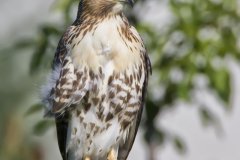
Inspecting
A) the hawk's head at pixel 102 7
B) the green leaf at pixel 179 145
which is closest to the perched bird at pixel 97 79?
the hawk's head at pixel 102 7

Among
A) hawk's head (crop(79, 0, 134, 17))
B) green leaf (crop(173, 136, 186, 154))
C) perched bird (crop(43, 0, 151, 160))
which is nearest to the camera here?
perched bird (crop(43, 0, 151, 160))

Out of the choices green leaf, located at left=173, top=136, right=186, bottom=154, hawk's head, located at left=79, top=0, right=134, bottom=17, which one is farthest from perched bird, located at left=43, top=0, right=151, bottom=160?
green leaf, located at left=173, top=136, right=186, bottom=154

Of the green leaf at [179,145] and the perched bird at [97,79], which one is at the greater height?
the perched bird at [97,79]

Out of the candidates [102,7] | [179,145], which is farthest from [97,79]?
[179,145]

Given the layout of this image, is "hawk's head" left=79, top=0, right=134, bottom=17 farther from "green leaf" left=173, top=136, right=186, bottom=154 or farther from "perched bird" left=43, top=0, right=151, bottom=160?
"green leaf" left=173, top=136, right=186, bottom=154

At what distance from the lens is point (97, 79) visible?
26.0 feet

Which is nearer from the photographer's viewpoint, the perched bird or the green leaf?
the perched bird

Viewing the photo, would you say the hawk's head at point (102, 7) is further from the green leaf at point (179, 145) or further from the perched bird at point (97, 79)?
the green leaf at point (179, 145)

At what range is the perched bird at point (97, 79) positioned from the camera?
793 cm

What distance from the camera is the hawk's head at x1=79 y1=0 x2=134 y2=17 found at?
8.05 metres

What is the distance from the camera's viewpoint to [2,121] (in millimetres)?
12242

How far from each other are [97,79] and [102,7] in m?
0.50

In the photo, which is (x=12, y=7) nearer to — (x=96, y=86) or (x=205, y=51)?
(x=205, y=51)

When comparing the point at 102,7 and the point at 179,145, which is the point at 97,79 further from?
the point at 179,145
